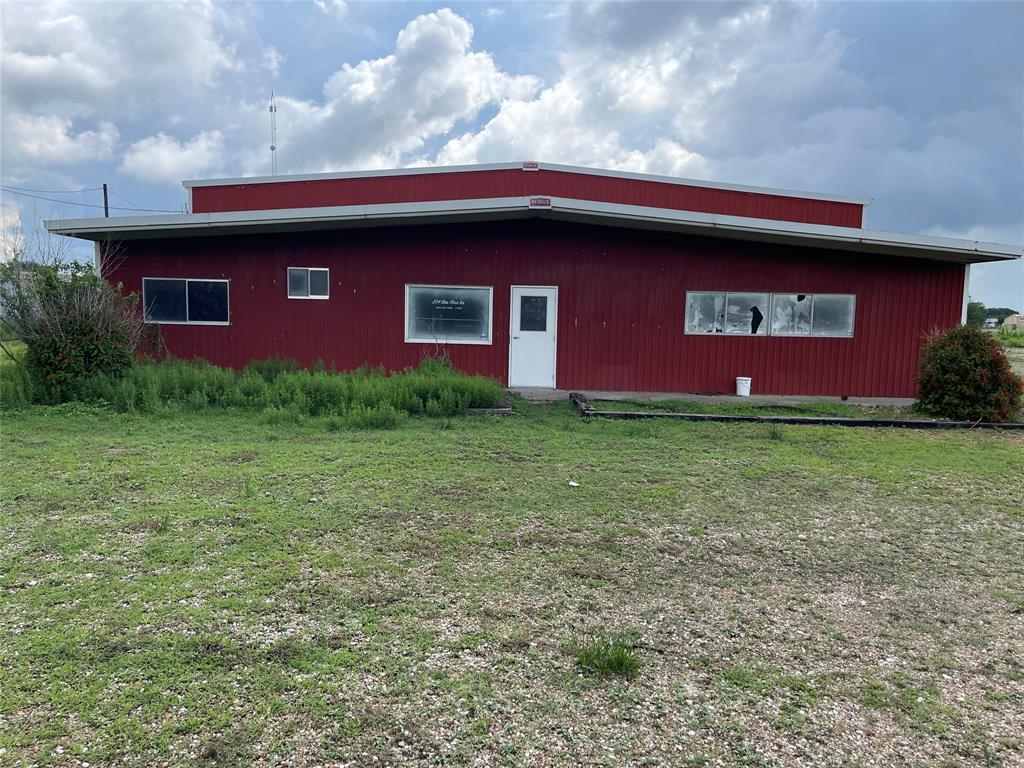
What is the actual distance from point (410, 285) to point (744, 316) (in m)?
6.48

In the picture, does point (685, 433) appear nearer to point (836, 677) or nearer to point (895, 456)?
point (895, 456)

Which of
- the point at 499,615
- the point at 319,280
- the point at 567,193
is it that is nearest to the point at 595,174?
the point at 567,193

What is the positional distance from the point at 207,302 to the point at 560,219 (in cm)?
710

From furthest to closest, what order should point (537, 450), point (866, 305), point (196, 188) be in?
1. point (196, 188)
2. point (866, 305)
3. point (537, 450)

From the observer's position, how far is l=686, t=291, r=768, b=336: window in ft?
39.2

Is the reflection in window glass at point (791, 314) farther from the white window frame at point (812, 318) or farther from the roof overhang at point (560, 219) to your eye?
the roof overhang at point (560, 219)

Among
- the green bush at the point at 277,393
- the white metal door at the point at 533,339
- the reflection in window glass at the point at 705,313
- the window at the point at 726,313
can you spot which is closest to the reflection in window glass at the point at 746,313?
the window at the point at 726,313

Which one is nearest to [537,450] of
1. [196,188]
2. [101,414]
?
[101,414]

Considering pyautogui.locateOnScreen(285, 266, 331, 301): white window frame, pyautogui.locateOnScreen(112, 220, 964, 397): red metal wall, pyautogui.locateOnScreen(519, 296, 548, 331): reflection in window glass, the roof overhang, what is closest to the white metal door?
pyautogui.locateOnScreen(519, 296, 548, 331): reflection in window glass

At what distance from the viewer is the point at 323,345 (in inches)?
482

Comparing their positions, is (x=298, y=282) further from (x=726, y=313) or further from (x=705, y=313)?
(x=726, y=313)

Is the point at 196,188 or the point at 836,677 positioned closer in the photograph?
the point at 836,677

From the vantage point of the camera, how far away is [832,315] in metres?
11.9

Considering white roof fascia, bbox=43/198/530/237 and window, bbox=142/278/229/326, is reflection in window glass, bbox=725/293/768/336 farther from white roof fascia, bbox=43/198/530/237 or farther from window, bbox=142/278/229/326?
window, bbox=142/278/229/326
